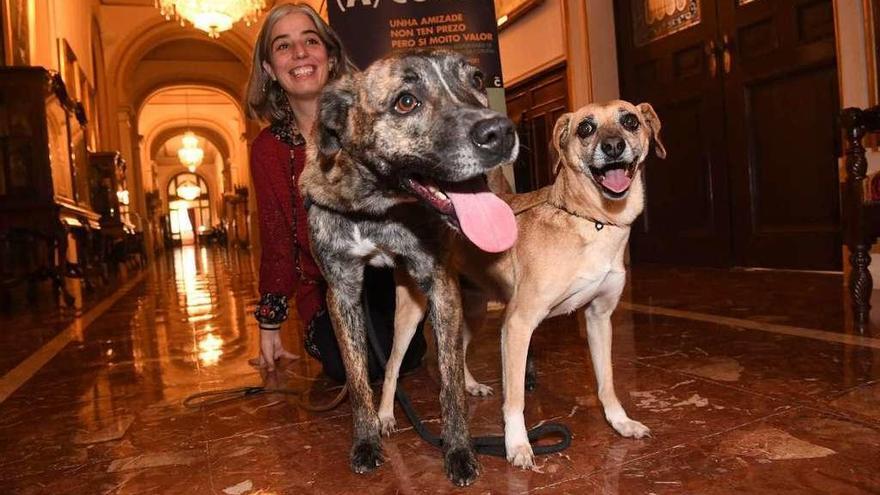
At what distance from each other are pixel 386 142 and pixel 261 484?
998mm

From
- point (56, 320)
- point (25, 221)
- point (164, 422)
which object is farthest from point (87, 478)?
point (25, 221)

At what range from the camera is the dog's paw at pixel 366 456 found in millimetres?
1766

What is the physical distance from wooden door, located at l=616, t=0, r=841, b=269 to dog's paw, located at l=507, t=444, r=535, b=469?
165 inches

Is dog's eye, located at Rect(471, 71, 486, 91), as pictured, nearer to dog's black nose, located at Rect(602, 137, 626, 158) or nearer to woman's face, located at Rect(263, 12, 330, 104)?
dog's black nose, located at Rect(602, 137, 626, 158)

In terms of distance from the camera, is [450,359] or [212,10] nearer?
[450,359]

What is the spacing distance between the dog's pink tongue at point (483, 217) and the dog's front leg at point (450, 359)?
1.15ft

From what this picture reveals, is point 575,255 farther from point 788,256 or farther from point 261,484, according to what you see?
point 788,256

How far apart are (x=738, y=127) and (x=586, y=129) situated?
13.2 feet

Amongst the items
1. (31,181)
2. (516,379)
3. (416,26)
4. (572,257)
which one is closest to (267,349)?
(516,379)

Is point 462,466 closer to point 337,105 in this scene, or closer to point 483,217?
point 483,217

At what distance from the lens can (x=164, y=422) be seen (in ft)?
7.75


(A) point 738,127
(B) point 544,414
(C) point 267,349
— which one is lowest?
(B) point 544,414

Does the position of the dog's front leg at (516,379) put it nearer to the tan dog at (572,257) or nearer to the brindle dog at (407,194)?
the tan dog at (572,257)

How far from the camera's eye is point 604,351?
203 centimetres
